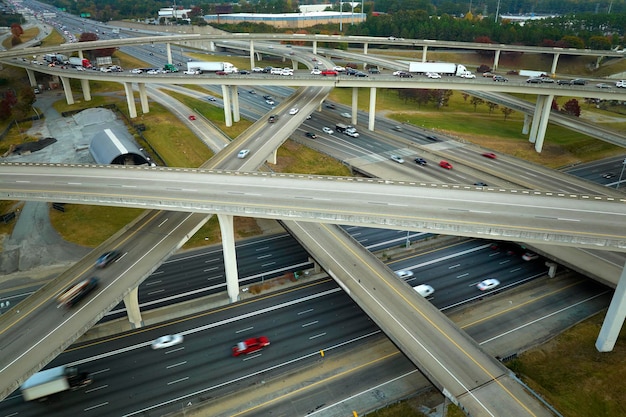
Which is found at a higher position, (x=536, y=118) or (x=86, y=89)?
(x=86, y=89)

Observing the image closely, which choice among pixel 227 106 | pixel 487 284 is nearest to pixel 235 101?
pixel 227 106

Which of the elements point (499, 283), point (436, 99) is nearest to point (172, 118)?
point (436, 99)

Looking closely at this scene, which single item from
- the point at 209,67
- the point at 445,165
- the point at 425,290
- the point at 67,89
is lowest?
the point at 425,290

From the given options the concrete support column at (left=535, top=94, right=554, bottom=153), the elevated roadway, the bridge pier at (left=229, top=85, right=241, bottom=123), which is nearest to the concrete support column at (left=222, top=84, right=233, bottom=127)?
the bridge pier at (left=229, top=85, right=241, bottom=123)

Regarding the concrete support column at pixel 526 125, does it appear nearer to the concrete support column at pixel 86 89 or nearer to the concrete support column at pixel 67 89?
the concrete support column at pixel 86 89

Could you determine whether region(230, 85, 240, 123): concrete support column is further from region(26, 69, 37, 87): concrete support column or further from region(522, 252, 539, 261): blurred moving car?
region(26, 69, 37, 87): concrete support column

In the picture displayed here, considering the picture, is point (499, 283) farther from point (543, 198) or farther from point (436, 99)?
point (436, 99)

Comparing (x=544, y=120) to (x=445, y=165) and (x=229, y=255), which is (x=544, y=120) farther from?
(x=229, y=255)
